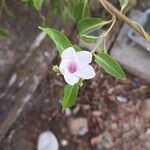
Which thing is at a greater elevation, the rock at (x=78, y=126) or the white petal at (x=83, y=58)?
the white petal at (x=83, y=58)

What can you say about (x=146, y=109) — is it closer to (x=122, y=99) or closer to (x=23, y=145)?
(x=122, y=99)

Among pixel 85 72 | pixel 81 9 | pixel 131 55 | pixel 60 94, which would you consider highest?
pixel 85 72

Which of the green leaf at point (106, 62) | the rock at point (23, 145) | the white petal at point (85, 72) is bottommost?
the rock at point (23, 145)

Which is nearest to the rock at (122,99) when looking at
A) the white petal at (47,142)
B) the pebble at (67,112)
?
the pebble at (67,112)

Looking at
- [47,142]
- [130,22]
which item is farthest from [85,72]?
[47,142]

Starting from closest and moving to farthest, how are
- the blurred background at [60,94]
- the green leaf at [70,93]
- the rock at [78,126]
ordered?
the green leaf at [70,93]
the blurred background at [60,94]
the rock at [78,126]

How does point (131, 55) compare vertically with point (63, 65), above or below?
below

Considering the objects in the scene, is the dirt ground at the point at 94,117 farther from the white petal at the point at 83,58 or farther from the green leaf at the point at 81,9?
the white petal at the point at 83,58
